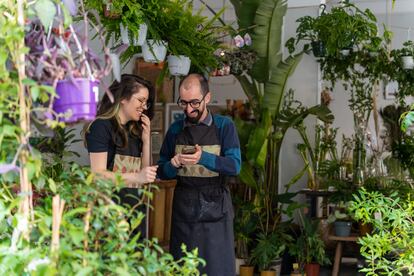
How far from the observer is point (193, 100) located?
3.89 meters

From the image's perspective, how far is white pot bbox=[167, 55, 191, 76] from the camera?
479 centimetres

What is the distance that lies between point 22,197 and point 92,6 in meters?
2.07

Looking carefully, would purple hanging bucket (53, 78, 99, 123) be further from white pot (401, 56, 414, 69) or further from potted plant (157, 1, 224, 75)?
white pot (401, 56, 414, 69)

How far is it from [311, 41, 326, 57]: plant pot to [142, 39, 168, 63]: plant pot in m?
2.84

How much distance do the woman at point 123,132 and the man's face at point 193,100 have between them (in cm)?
29

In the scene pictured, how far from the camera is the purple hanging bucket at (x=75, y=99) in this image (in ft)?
6.44

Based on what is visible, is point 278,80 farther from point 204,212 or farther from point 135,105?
point 135,105

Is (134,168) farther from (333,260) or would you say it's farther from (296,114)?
(333,260)

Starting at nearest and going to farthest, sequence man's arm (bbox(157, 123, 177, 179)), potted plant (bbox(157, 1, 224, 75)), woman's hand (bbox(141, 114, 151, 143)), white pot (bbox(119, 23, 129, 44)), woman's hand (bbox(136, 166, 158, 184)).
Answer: woman's hand (bbox(136, 166, 158, 184)) → woman's hand (bbox(141, 114, 151, 143)) → man's arm (bbox(157, 123, 177, 179)) → white pot (bbox(119, 23, 129, 44)) → potted plant (bbox(157, 1, 224, 75))

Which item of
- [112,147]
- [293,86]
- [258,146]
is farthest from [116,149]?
[293,86]

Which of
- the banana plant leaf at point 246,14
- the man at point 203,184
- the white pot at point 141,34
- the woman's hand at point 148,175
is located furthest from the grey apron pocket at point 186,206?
the banana plant leaf at point 246,14

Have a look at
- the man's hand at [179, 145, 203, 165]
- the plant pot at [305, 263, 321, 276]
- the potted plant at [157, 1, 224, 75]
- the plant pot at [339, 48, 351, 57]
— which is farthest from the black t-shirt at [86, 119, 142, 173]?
the plant pot at [339, 48, 351, 57]

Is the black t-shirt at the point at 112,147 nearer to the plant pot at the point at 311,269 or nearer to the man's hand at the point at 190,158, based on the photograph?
the man's hand at the point at 190,158

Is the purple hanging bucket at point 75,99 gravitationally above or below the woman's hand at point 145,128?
above
